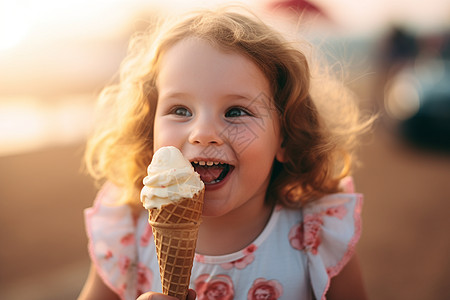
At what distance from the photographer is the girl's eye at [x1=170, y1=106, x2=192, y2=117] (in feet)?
5.37

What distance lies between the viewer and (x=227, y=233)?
181 cm

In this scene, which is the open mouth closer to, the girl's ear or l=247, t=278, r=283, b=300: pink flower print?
the girl's ear

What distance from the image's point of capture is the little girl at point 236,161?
159 cm

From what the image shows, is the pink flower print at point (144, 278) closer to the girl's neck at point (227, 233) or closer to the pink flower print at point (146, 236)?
the pink flower print at point (146, 236)

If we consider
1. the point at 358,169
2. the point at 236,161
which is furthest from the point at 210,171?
the point at 358,169

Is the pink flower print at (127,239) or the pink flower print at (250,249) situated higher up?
the pink flower print at (250,249)

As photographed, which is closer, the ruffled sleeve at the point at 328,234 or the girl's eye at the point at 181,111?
the girl's eye at the point at 181,111

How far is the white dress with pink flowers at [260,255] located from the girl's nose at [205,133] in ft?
1.69

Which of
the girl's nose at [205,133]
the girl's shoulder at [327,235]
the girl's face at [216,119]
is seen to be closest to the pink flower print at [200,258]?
the girl's face at [216,119]

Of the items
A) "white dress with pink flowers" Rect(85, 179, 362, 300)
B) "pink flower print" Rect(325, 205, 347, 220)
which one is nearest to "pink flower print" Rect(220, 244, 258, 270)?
"white dress with pink flowers" Rect(85, 179, 362, 300)

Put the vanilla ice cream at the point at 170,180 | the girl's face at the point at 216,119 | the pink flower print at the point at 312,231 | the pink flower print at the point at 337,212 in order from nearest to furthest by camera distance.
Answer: the vanilla ice cream at the point at 170,180
the girl's face at the point at 216,119
the pink flower print at the point at 312,231
the pink flower print at the point at 337,212

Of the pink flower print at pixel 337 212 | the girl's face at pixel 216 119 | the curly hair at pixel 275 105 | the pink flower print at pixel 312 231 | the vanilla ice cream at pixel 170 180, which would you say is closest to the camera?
the vanilla ice cream at pixel 170 180

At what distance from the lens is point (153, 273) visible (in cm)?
184

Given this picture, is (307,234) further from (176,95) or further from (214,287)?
(176,95)
